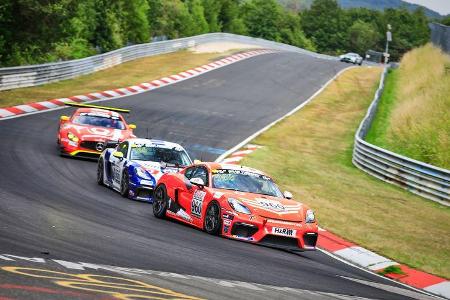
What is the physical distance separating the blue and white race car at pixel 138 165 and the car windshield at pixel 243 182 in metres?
2.78

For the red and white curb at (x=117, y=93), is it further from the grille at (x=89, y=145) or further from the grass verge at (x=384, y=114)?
the grass verge at (x=384, y=114)

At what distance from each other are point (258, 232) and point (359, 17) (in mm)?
169723

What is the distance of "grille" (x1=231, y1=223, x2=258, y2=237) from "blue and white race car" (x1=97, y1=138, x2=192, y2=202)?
4.12 metres

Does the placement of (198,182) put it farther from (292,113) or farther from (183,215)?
(292,113)

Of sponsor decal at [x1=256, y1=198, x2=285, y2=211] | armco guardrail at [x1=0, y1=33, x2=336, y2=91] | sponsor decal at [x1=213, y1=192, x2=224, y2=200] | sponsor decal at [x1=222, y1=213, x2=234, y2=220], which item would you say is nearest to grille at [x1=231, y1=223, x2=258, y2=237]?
sponsor decal at [x1=222, y1=213, x2=234, y2=220]

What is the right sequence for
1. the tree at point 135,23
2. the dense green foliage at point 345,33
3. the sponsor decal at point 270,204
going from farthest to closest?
the dense green foliage at point 345,33, the tree at point 135,23, the sponsor decal at point 270,204

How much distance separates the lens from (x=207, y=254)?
38.8ft

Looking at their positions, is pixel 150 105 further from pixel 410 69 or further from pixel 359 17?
pixel 359 17

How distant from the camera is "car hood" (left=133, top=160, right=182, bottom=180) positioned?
17609 millimetres

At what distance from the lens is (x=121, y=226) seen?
1356 centimetres

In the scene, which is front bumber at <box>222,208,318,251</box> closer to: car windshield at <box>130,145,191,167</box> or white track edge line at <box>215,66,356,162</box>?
car windshield at <box>130,145,191,167</box>

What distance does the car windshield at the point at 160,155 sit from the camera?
60.0 ft

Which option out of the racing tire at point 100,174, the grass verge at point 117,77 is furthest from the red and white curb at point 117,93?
the racing tire at point 100,174

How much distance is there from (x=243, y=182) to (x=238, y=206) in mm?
1223
